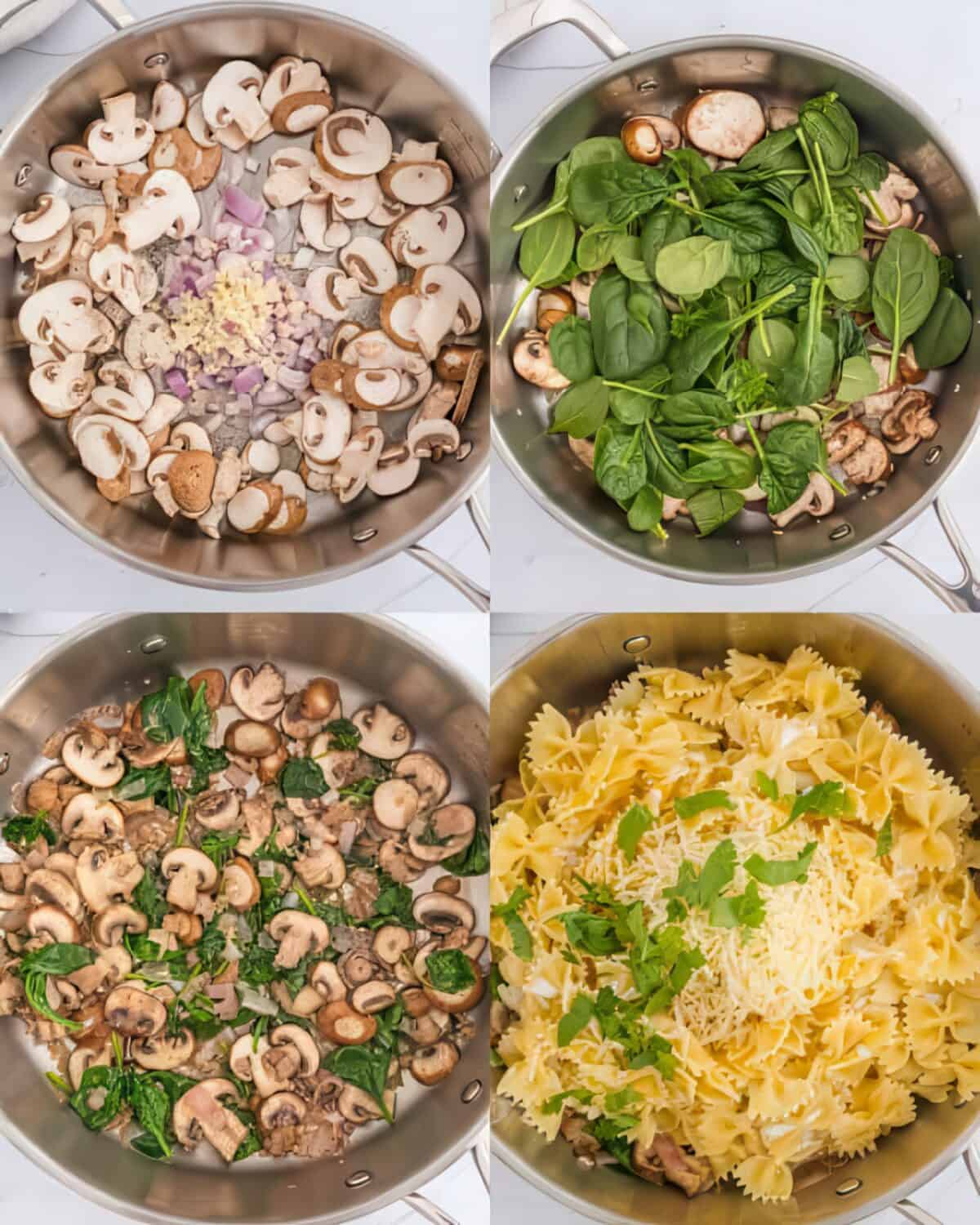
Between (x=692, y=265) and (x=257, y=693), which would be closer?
(x=692, y=265)

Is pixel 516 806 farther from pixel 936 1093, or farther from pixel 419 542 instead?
pixel 936 1093

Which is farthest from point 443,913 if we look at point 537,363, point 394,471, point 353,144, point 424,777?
point 353,144

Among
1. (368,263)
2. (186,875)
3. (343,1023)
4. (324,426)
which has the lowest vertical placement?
(343,1023)

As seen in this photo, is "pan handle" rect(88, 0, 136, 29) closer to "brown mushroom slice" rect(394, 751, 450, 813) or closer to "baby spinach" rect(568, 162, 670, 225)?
"baby spinach" rect(568, 162, 670, 225)

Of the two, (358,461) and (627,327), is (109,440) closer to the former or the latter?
(358,461)

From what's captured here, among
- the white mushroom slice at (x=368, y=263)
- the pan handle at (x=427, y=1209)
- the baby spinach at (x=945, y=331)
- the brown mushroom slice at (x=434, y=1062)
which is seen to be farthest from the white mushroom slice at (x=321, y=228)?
the pan handle at (x=427, y=1209)

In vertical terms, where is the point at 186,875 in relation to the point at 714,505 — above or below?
below

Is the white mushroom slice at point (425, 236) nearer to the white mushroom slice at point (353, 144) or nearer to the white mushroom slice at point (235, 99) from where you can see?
the white mushroom slice at point (353, 144)
